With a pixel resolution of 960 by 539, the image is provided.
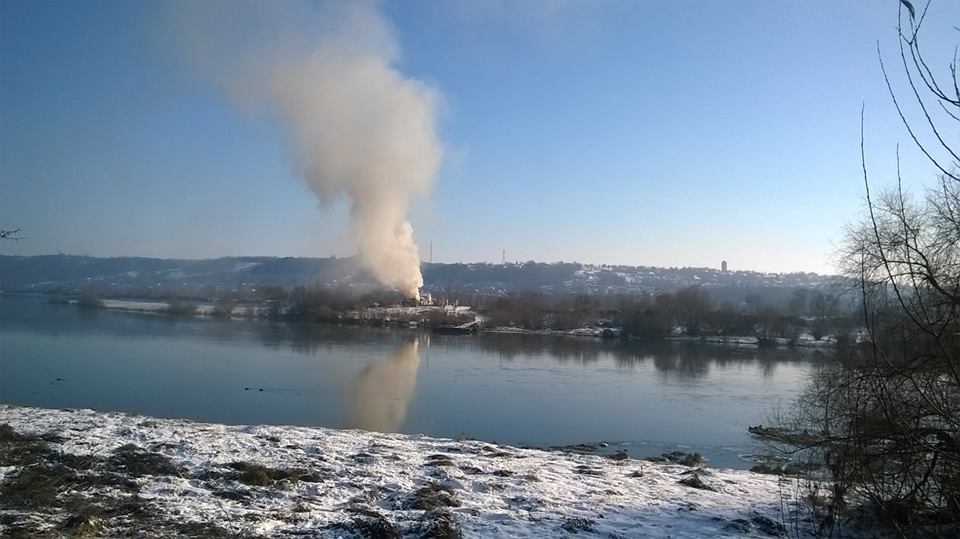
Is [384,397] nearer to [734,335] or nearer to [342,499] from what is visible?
[342,499]

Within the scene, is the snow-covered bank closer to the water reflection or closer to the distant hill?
the water reflection

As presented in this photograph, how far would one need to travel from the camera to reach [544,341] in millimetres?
36844

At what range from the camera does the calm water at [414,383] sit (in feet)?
43.6

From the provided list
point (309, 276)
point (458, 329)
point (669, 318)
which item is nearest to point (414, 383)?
point (458, 329)

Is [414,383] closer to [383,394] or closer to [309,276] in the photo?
[383,394]

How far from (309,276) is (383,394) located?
69911mm

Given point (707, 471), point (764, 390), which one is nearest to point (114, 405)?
point (707, 471)

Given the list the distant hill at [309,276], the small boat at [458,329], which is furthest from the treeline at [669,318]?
the distant hill at [309,276]

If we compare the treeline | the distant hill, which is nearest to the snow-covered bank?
the treeline

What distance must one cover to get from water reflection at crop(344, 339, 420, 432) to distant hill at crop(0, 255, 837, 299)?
37680 millimetres

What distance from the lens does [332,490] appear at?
506cm

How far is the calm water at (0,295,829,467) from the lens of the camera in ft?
43.6

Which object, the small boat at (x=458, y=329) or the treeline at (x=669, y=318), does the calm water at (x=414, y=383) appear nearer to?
the treeline at (x=669, y=318)

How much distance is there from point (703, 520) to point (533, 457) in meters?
3.11
